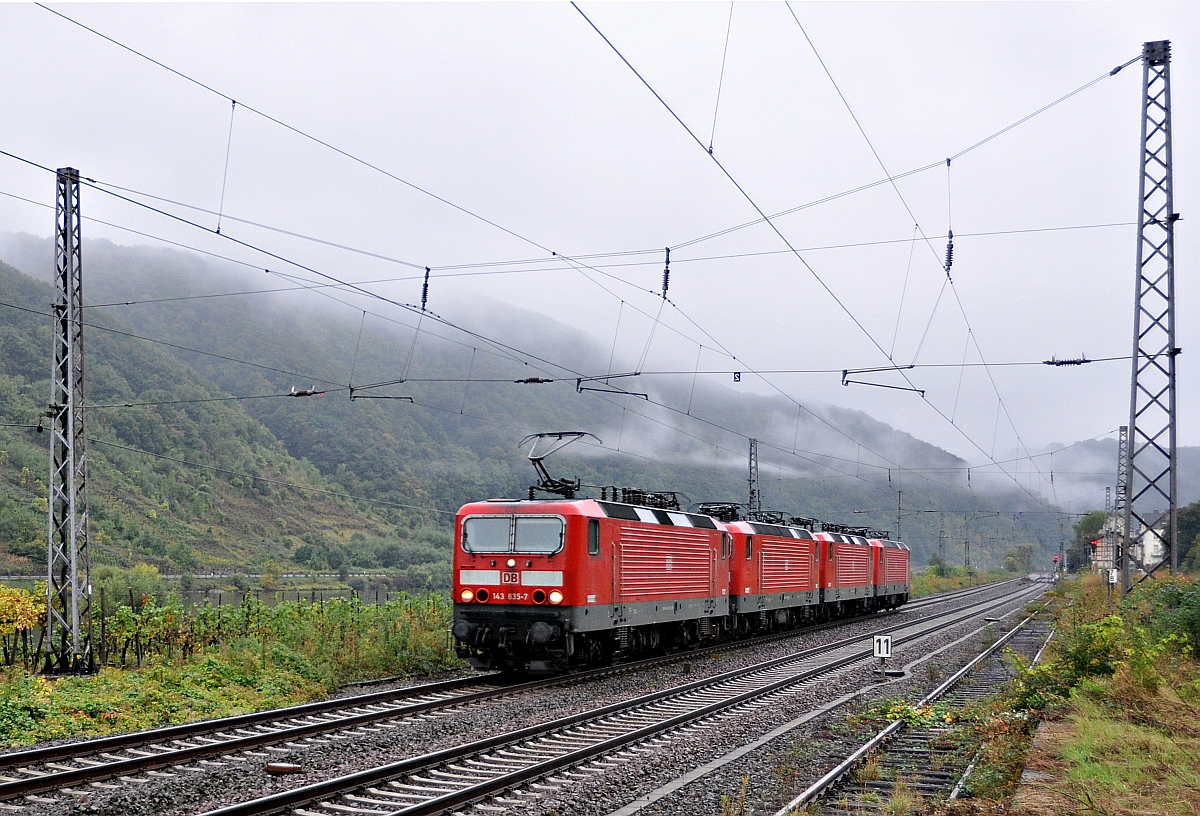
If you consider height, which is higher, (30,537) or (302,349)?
(302,349)

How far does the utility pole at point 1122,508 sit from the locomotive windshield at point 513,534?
12859mm

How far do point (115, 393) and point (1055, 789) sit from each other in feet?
288

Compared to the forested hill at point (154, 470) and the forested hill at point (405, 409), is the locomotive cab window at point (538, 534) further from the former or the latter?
the forested hill at point (154, 470)

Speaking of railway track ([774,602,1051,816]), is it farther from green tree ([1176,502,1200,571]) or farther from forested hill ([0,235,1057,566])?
green tree ([1176,502,1200,571])

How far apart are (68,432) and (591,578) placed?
10.3m

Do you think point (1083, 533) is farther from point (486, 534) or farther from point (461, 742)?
point (461, 742)

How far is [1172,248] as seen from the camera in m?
23.9

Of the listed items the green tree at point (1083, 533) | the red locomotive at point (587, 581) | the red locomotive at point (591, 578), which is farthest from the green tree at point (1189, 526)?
the red locomotive at point (587, 581)

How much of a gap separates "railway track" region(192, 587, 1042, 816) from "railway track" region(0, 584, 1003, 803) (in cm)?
202

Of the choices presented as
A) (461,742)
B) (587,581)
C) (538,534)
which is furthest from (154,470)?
(461,742)

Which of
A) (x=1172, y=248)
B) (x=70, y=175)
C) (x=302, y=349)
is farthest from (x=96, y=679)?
(x=302, y=349)

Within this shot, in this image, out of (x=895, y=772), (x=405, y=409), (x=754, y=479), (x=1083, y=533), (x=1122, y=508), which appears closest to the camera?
(x=895, y=772)

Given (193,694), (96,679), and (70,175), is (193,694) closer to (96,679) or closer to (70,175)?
(96,679)

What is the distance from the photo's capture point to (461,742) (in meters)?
13.0
